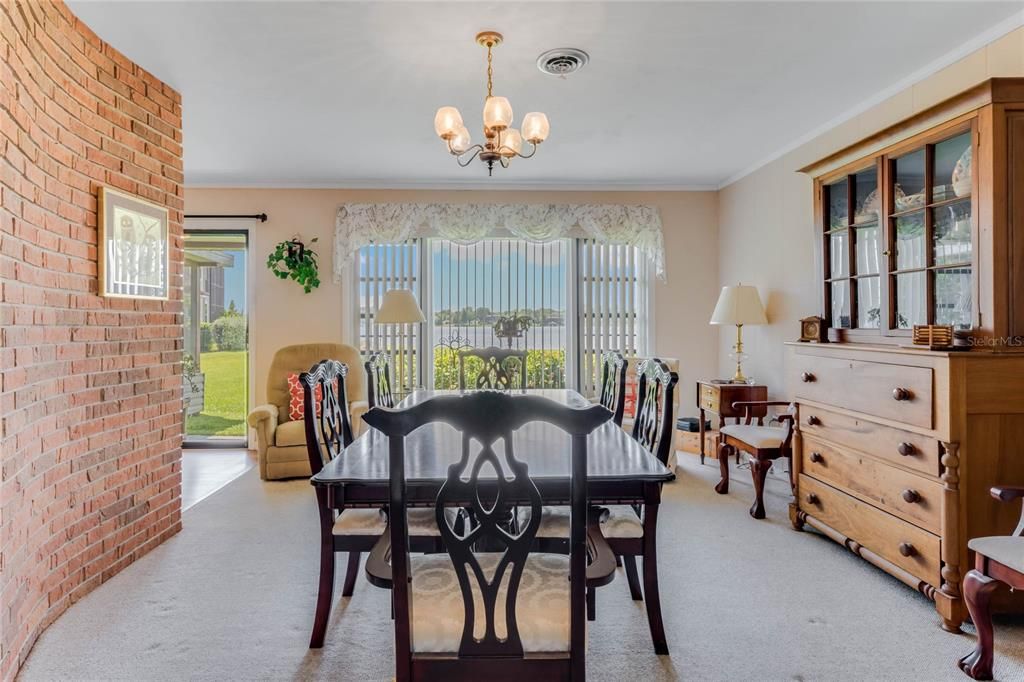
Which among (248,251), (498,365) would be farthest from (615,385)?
(248,251)

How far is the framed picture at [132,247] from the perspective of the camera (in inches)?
104

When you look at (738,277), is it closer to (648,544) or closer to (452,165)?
(452,165)

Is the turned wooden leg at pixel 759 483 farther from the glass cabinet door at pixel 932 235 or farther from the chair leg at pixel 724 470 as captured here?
the glass cabinet door at pixel 932 235

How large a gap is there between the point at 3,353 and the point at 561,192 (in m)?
4.46

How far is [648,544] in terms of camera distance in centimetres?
202

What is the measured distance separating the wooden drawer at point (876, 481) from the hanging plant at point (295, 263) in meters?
4.28

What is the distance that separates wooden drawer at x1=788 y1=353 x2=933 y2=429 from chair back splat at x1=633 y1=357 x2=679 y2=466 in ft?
3.09

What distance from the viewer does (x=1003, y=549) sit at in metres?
1.93

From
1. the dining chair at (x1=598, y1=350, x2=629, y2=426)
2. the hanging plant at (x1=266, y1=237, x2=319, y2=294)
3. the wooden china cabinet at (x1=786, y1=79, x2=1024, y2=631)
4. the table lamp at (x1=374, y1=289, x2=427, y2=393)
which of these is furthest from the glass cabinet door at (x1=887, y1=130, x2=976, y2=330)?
the hanging plant at (x1=266, y1=237, x2=319, y2=294)

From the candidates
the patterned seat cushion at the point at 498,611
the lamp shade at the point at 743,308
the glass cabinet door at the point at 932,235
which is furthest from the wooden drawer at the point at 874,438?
the patterned seat cushion at the point at 498,611

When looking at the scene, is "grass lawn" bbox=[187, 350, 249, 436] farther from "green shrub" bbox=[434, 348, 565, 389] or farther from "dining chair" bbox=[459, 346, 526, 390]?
"dining chair" bbox=[459, 346, 526, 390]

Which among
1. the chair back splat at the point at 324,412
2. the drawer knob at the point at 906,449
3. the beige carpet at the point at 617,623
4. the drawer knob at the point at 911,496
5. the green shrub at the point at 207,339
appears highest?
the green shrub at the point at 207,339

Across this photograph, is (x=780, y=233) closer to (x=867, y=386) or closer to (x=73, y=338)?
(x=867, y=386)

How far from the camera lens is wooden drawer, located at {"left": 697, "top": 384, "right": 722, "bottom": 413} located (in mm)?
4526
